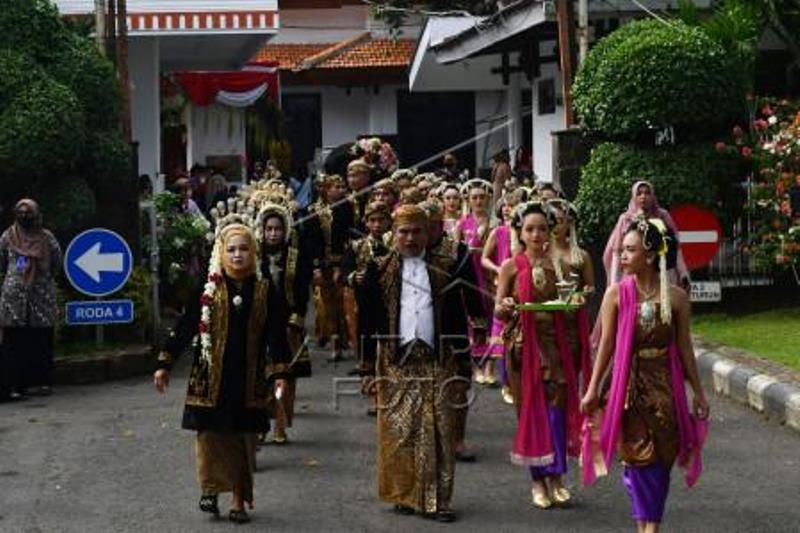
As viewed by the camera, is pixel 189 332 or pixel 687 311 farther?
pixel 189 332

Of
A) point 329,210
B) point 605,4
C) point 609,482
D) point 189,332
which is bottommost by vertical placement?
point 609,482

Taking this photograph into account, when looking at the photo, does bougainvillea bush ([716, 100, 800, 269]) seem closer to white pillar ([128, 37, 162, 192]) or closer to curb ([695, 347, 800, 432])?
curb ([695, 347, 800, 432])

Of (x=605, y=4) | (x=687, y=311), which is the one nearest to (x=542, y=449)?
(x=687, y=311)

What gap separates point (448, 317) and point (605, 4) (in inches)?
422

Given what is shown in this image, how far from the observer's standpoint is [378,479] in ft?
29.2

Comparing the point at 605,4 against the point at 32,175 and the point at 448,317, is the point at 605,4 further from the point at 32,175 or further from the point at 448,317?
the point at 448,317

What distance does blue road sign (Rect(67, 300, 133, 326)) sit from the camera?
14.6 metres

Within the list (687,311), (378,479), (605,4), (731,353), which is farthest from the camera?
(605,4)

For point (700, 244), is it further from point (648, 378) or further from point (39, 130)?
point (648, 378)

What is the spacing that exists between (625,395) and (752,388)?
4.90m

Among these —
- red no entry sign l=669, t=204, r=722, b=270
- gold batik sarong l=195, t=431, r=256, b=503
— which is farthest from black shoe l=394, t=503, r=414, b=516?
red no entry sign l=669, t=204, r=722, b=270

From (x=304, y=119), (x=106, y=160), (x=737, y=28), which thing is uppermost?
(x=304, y=119)

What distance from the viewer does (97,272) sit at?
14.6 m

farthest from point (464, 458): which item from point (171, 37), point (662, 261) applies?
point (171, 37)
